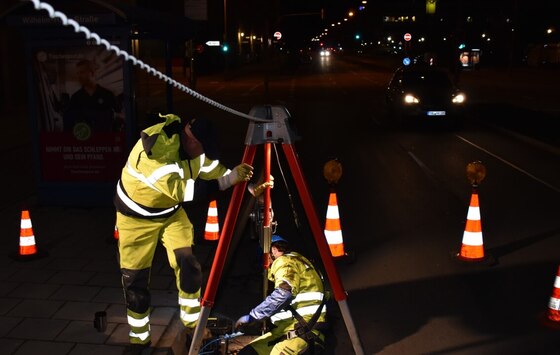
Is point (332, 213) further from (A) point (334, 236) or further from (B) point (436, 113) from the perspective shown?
(B) point (436, 113)

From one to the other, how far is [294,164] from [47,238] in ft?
14.8

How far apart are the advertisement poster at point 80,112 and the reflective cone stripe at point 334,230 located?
3.33 m

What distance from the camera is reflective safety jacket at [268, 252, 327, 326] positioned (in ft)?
14.8

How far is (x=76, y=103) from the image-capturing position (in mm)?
8969

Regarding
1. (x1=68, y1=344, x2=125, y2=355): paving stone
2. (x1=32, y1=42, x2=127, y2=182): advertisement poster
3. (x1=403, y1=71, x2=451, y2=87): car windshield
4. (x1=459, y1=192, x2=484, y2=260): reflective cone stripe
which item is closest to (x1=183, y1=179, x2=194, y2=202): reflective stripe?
(x1=68, y1=344, x2=125, y2=355): paving stone

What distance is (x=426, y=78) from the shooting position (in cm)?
1941

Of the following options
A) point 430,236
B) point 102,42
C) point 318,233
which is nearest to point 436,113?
point 430,236

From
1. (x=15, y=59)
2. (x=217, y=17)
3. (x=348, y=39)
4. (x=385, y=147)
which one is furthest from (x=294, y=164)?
(x=348, y=39)

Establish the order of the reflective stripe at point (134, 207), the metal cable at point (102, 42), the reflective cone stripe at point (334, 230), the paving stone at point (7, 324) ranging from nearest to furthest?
the metal cable at point (102, 42), the reflective stripe at point (134, 207), the paving stone at point (7, 324), the reflective cone stripe at point (334, 230)

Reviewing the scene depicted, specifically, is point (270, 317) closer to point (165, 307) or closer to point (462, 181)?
point (165, 307)

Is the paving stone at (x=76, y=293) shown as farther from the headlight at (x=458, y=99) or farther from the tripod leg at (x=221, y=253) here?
the headlight at (x=458, y=99)

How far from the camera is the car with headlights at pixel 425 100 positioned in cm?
1816

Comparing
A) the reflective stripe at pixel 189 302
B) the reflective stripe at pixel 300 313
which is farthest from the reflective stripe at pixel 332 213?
the reflective stripe at pixel 300 313

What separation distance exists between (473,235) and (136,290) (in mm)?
4022
